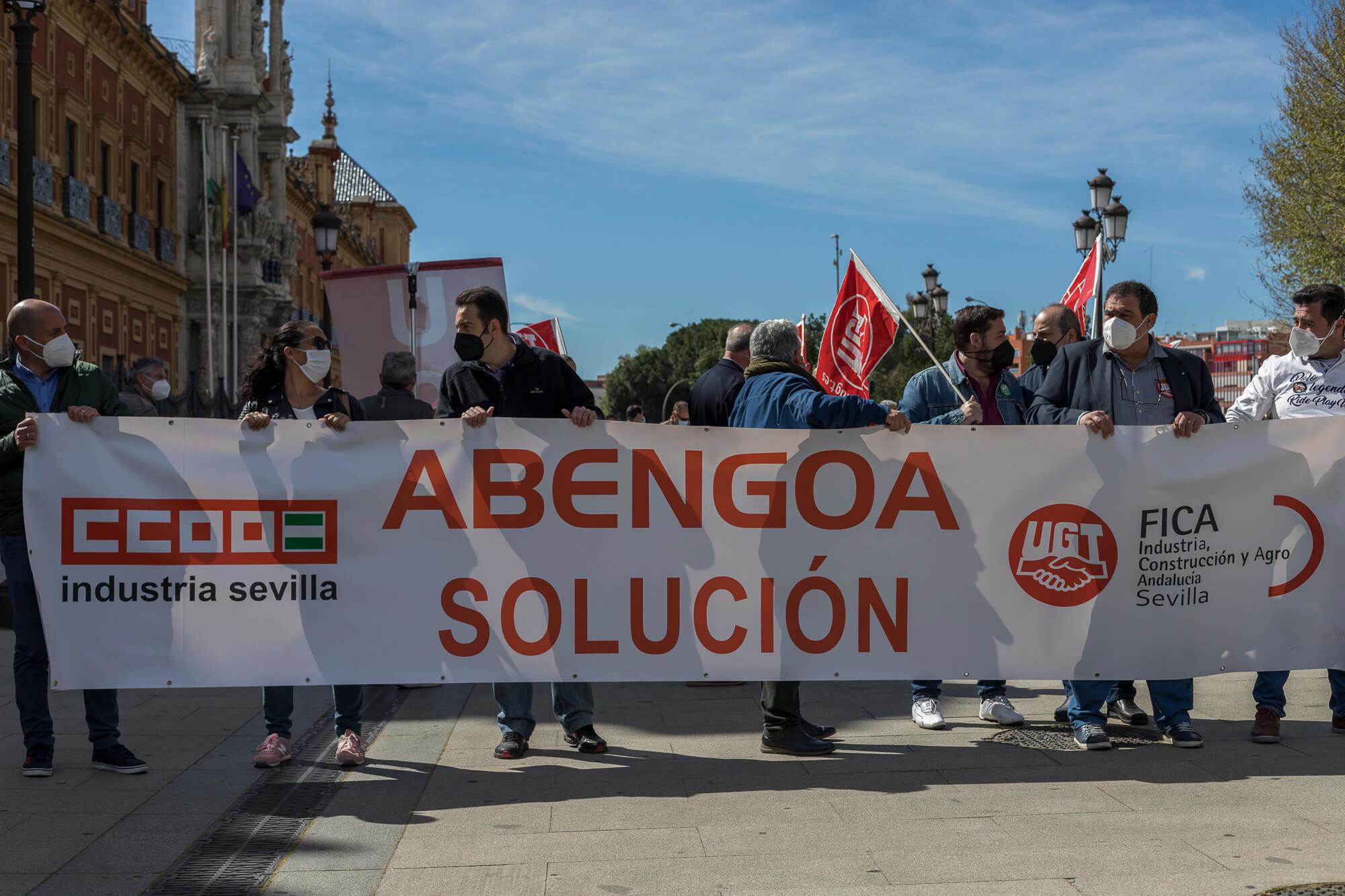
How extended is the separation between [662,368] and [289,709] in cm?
10580

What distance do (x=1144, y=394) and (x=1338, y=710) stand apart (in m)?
1.77

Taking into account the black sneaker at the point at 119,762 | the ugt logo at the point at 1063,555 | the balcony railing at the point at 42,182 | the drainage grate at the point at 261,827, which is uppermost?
the balcony railing at the point at 42,182

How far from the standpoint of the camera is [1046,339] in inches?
317

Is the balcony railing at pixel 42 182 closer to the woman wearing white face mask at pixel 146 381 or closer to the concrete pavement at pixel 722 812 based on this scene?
the woman wearing white face mask at pixel 146 381

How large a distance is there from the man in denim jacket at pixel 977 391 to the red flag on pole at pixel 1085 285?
9.09 metres

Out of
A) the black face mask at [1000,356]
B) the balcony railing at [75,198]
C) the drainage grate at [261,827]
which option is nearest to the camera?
the drainage grate at [261,827]

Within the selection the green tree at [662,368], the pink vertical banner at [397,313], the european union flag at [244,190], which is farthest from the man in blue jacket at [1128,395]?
the green tree at [662,368]

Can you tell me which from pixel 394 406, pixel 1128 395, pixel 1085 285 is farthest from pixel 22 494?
pixel 1085 285

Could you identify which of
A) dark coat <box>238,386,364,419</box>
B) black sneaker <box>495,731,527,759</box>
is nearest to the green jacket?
dark coat <box>238,386,364,419</box>

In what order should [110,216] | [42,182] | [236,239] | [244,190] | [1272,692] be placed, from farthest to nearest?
[244,190]
[236,239]
[110,216]
[42,182]
[1272,692]

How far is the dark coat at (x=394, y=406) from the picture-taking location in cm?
925

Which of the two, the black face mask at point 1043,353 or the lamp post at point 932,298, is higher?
the lamp post at point 932,298

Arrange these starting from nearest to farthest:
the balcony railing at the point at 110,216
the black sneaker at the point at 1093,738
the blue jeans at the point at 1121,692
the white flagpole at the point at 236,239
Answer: the black sneaker at the point at 1093,738 < the blue jeans at the point at 1121,692 < the balcony railing at the point at 110,216 < the white flagpole at the point at 236,239

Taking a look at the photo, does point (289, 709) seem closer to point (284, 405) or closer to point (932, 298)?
point (284, 405)
